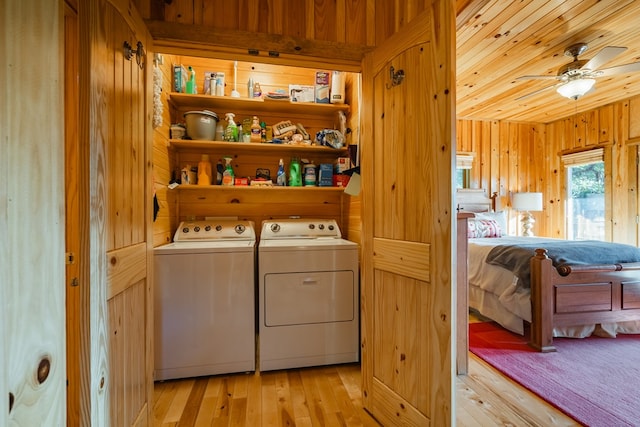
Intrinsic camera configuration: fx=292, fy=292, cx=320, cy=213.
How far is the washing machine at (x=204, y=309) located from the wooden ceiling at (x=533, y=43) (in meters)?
1.98

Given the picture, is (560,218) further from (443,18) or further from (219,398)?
(219,398)

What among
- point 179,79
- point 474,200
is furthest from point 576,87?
point 179,79

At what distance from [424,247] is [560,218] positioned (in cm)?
508

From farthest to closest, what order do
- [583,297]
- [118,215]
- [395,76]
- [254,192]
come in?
[254,192] → [583,297] → [395,76] → [118,215]

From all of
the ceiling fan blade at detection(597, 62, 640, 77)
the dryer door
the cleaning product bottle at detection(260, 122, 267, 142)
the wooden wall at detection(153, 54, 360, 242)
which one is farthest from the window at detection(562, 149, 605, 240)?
the cleaning product bottle at detection(260, 122, 267, 142)

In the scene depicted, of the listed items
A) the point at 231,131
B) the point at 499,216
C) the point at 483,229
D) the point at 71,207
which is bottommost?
the point at 483,229

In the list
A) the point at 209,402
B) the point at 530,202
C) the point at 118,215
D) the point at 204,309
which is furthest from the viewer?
the point at 530,202

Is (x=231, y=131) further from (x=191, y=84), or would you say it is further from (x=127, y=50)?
(x=127, y=50)

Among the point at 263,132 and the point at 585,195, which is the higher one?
the point at 263,132

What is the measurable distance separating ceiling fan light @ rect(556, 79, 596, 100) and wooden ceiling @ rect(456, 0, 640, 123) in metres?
0.32

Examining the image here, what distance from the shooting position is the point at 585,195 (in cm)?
457

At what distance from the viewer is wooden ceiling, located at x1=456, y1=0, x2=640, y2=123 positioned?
2172mm

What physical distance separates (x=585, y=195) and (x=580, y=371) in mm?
3807

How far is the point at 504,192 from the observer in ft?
15.9
